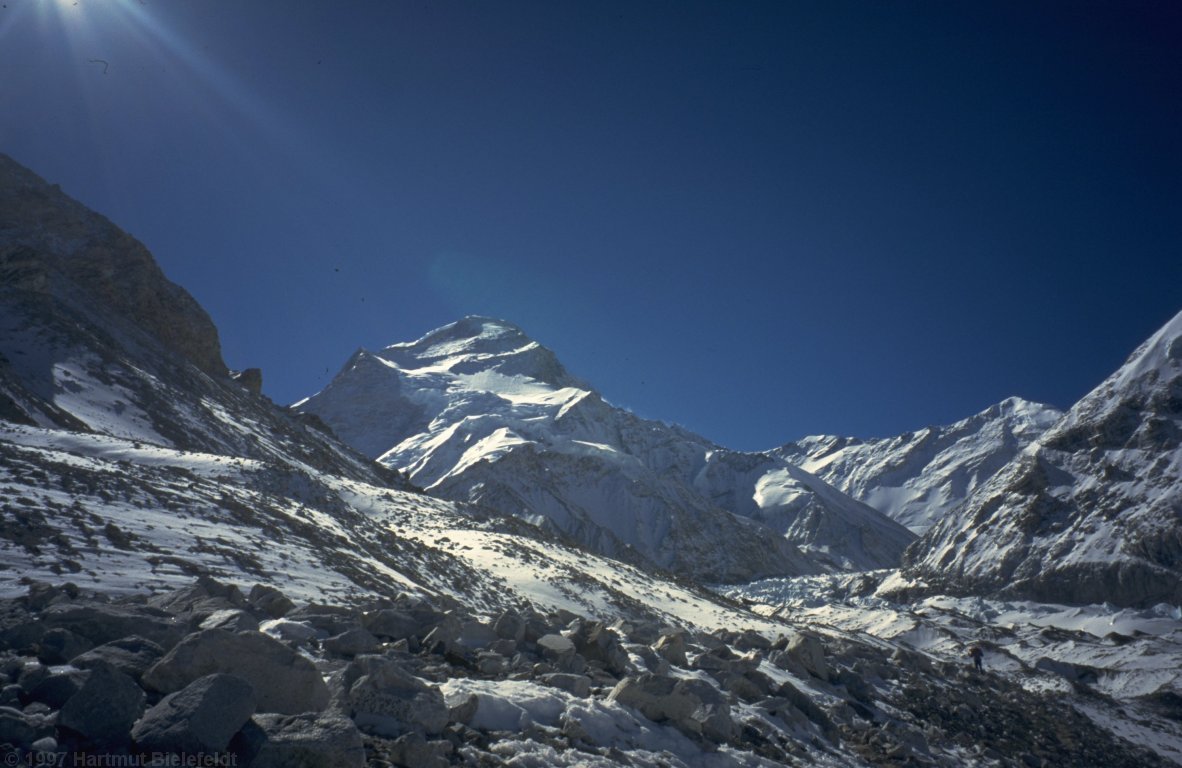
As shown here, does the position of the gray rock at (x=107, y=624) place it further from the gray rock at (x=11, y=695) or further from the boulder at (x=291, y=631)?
the boulder at (x=291, y=631)

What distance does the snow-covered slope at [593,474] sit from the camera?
340 feet

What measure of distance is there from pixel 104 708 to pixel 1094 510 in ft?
289

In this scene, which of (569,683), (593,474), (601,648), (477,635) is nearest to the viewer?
(569,683)

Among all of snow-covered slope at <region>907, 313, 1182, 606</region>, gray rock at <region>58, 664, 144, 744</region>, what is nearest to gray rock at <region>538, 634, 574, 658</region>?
gray rock at <region>58, 664, 144, 744</region>

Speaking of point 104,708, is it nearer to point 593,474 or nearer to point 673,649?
point 673,649

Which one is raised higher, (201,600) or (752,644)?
(752,644)

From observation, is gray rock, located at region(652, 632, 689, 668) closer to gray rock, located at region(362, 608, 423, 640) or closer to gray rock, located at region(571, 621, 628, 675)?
gray rock, located at region(571, 621, 628, 675)

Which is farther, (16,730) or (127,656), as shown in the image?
(127,656)

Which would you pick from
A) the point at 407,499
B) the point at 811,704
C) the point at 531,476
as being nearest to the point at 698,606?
the point at 407,499

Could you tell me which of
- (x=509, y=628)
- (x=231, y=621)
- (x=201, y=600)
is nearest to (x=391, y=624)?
(x=509, y=628)

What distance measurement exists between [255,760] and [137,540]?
10.5 metres

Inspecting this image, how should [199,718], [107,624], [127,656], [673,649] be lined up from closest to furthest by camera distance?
[199,718], [127,656], [107,624], [673,649]

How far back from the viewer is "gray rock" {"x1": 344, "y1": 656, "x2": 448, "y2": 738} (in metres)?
6.41

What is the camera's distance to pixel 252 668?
6059 mm
